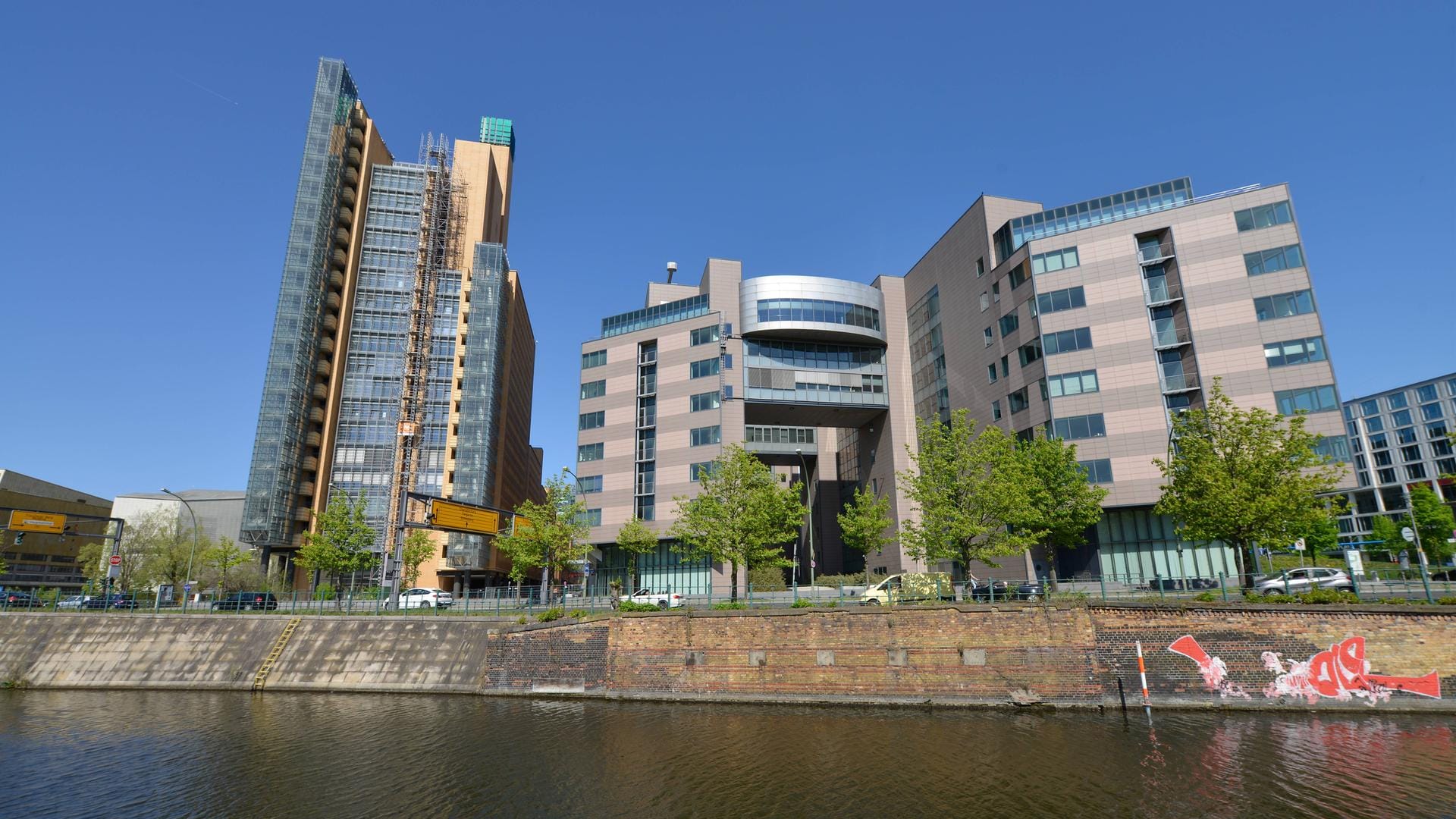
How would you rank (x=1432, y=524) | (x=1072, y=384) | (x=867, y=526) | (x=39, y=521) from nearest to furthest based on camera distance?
(x=39, y=521) < (x=867, y=526) < (x=1072, y=384) < (x=1432, y=524)

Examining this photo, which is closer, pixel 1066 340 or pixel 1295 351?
pixel 1295 351

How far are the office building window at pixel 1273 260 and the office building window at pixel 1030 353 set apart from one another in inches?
579

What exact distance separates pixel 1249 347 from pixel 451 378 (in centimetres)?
7864

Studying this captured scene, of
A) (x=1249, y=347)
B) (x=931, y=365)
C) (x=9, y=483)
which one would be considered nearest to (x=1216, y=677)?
(x=1249, y=347)

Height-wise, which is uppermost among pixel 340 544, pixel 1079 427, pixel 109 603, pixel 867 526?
pixel 1079 427

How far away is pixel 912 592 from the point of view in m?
30.0

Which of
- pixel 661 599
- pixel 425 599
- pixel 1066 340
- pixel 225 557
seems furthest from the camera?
pixel 225 557

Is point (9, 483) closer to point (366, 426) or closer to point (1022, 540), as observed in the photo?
point (366, 426)

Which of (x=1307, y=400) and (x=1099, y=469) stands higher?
(x=1307, y=400)

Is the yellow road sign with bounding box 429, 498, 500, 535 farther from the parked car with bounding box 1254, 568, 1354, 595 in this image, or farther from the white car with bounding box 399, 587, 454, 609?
the parked car with bounding box 1254, 568, 1354, 595

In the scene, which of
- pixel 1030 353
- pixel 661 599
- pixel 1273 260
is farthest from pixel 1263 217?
pixel 661 599

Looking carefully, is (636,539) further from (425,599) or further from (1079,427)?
(1079,427)

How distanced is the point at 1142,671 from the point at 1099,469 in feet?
99.9

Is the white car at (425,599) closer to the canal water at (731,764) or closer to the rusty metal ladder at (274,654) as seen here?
the rusty metal ladder at (274,654)
